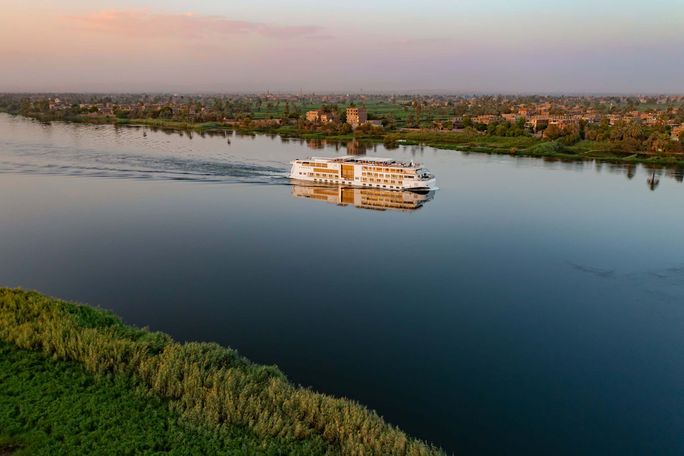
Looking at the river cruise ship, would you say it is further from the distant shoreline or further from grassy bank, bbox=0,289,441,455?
grassy bank, bbox=0,289,441,455

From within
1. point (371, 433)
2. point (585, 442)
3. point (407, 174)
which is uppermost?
point (407, 174)

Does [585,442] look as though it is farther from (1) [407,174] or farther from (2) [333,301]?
(1) [407,174]

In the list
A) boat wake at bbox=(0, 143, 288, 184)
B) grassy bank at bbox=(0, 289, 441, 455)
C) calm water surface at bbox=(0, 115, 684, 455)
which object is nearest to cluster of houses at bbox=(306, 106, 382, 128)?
boat wake at bbox=(0, 143, 288, 184)

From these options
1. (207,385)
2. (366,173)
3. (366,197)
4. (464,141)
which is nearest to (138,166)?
(366,173)

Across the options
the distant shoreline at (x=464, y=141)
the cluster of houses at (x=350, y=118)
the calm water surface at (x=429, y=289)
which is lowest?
the calm water surface at (x=429, y=289)

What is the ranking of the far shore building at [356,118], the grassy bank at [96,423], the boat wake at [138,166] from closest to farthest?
the grassy bank at [96,423], the boat wake at [138,166], the far shore building at [356,118]

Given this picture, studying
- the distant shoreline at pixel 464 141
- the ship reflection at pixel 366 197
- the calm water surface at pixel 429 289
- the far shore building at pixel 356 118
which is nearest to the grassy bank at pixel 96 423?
the calm water surface at pixel 429 289

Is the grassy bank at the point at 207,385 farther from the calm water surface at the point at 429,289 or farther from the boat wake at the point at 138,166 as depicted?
the boat wake at the point at 138,166

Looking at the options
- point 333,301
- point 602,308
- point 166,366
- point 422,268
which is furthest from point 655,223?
point 166,366
